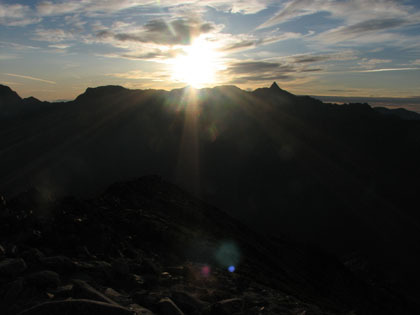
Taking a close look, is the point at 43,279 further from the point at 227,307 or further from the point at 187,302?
the point at 227,307

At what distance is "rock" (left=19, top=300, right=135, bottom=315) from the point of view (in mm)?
4601

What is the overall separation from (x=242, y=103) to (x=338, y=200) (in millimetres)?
81150

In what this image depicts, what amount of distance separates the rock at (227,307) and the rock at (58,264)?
3152 millimetres

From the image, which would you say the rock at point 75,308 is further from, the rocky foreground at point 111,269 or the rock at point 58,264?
the rock at point 58,264

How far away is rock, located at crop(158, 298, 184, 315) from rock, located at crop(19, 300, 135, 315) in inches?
39.0

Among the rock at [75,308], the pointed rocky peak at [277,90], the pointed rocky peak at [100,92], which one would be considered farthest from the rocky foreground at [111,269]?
the pointed rocky peak at [100,92]

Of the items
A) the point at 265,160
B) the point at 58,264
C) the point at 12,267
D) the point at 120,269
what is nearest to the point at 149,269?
the point at 120,269

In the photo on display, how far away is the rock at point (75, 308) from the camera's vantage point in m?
4.60

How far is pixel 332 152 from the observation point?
10919 centimetres

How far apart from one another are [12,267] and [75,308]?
196cm

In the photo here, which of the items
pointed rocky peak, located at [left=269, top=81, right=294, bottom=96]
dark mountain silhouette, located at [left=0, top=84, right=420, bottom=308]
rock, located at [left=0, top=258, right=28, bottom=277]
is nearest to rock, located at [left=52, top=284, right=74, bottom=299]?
rock, located at [left=0, top=258, right=28, bottom=277]

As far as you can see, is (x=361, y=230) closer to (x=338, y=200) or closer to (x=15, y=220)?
(x=338, y=200)

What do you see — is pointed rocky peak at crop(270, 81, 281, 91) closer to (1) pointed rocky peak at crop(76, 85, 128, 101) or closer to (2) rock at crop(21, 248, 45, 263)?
(1) pointed rocky peak at crop(76, 85, 128, 101)

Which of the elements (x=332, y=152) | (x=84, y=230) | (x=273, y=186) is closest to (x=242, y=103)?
(x=332, y=152)
